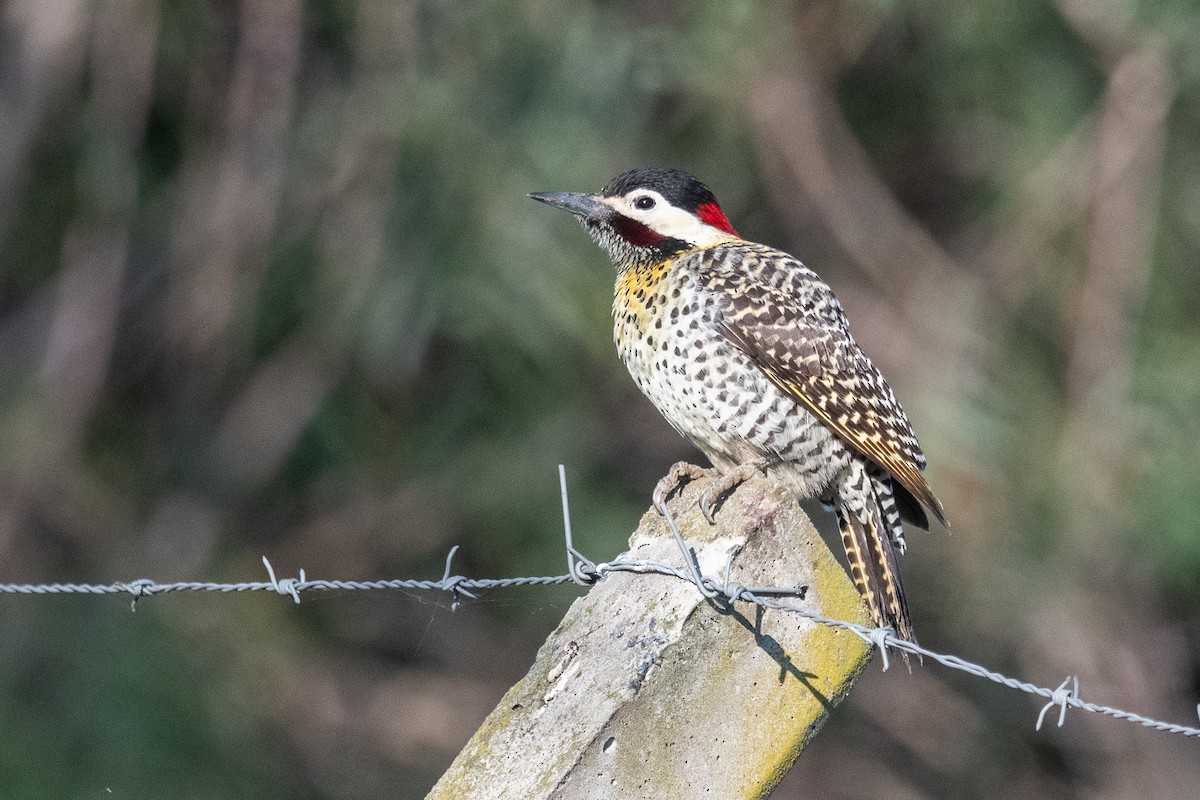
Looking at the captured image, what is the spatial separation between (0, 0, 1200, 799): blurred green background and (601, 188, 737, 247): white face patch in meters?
2.56

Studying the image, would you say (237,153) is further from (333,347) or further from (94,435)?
(94,435)

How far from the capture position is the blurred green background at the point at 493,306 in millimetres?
6508

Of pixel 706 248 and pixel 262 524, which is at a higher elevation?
pixel 706 248

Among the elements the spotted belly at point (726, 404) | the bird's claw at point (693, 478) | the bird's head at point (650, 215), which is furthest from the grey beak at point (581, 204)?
the bird's claw at point (693, 478)

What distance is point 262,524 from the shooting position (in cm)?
788

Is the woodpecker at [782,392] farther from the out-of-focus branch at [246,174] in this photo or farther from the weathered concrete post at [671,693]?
the out-of-focus branch at [246,174]

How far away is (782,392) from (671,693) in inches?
66.9

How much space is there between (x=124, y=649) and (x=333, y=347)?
5.22 feet

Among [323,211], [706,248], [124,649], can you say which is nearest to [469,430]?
[323,211]

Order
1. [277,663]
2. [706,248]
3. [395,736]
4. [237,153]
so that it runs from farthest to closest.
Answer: [395,736]
[277,663]
[237,153]
[706,248]

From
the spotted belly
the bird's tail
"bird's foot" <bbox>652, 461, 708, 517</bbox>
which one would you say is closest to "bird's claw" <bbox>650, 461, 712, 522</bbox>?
"bird's foot" <bbox>652, 461, 708, 517</bbox>

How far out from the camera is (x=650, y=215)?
12.4ft

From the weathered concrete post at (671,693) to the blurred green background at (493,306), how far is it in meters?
4.62

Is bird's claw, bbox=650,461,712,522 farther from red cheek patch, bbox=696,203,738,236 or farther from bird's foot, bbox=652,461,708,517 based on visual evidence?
red cheek patch, bbox=696,203,738,236
